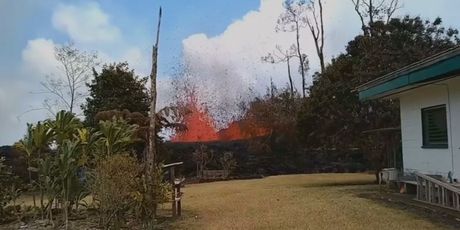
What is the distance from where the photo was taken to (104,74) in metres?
26.7

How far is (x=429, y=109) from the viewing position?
43.3 feet

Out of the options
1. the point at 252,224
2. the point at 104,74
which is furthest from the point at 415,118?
the point at 104,74

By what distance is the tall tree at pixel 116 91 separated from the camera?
26062 mm

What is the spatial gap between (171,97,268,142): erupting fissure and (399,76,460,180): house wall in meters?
16.0

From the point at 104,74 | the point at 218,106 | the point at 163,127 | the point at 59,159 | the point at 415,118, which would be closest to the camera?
the point at 59,159

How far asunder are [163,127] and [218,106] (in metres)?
15.3

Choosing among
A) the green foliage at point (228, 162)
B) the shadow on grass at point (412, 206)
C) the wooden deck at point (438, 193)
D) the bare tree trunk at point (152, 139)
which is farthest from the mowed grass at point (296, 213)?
the green foliage at point (228, 162)

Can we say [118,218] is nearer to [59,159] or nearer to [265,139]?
[59,159]

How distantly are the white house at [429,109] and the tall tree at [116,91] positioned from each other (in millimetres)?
14122

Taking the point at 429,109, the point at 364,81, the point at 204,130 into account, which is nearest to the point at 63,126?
the point at 429,109

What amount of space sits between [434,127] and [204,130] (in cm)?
2290

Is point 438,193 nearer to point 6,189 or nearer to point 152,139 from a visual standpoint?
point 152,139

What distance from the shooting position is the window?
12.6m

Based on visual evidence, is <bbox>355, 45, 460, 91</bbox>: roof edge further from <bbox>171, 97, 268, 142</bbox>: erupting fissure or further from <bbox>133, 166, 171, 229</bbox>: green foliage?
<bbox>171, 97, 268, 142</bbox>: erupting fissure
